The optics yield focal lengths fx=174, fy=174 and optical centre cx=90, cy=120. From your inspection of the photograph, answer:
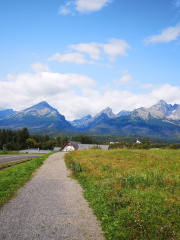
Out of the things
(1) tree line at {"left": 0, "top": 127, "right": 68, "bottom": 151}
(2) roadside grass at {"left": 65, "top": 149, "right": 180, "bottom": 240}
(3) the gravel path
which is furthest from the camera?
(1) tree line at {"left": 0, "top": 127, "right": 68, "bottom": 151}

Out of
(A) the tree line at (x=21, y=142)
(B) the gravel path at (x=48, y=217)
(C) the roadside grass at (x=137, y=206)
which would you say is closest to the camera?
(C) the roadside grass at (x=137, y=206)

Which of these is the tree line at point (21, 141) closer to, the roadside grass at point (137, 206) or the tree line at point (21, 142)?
the tree line at point (21, 142)

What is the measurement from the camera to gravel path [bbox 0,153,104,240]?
21.4 feet

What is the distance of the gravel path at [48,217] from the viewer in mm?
6535

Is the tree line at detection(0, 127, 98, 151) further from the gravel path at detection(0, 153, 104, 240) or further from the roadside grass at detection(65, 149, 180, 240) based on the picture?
the roadside grass at detection(65, 149, 180, 240)

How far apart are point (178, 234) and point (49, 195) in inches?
300

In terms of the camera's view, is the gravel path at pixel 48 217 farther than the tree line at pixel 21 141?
No

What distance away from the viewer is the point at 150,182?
1137cm

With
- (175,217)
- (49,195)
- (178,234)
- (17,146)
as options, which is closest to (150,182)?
(175,217)

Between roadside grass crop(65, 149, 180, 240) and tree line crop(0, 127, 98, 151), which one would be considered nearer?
roadside grass crop(65, 149, 180, 240)

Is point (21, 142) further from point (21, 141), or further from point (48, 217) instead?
point (48, 217)

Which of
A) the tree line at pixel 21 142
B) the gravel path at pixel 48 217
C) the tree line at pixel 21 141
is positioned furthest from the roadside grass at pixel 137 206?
the tree line at pixel 21 141

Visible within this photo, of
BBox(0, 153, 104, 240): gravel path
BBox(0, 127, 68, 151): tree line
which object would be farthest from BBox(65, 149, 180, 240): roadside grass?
BBox(0, 127, 68, 151): tree line

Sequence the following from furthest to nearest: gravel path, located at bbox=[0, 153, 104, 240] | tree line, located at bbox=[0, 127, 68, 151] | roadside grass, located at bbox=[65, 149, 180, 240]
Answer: tree line, located at bbox=[0, 127, 68, 151]
gravel path, located at bbox=[0, 153, 104, 240]
roadside grass, located at bbox=[65, 149, 180, 240]
